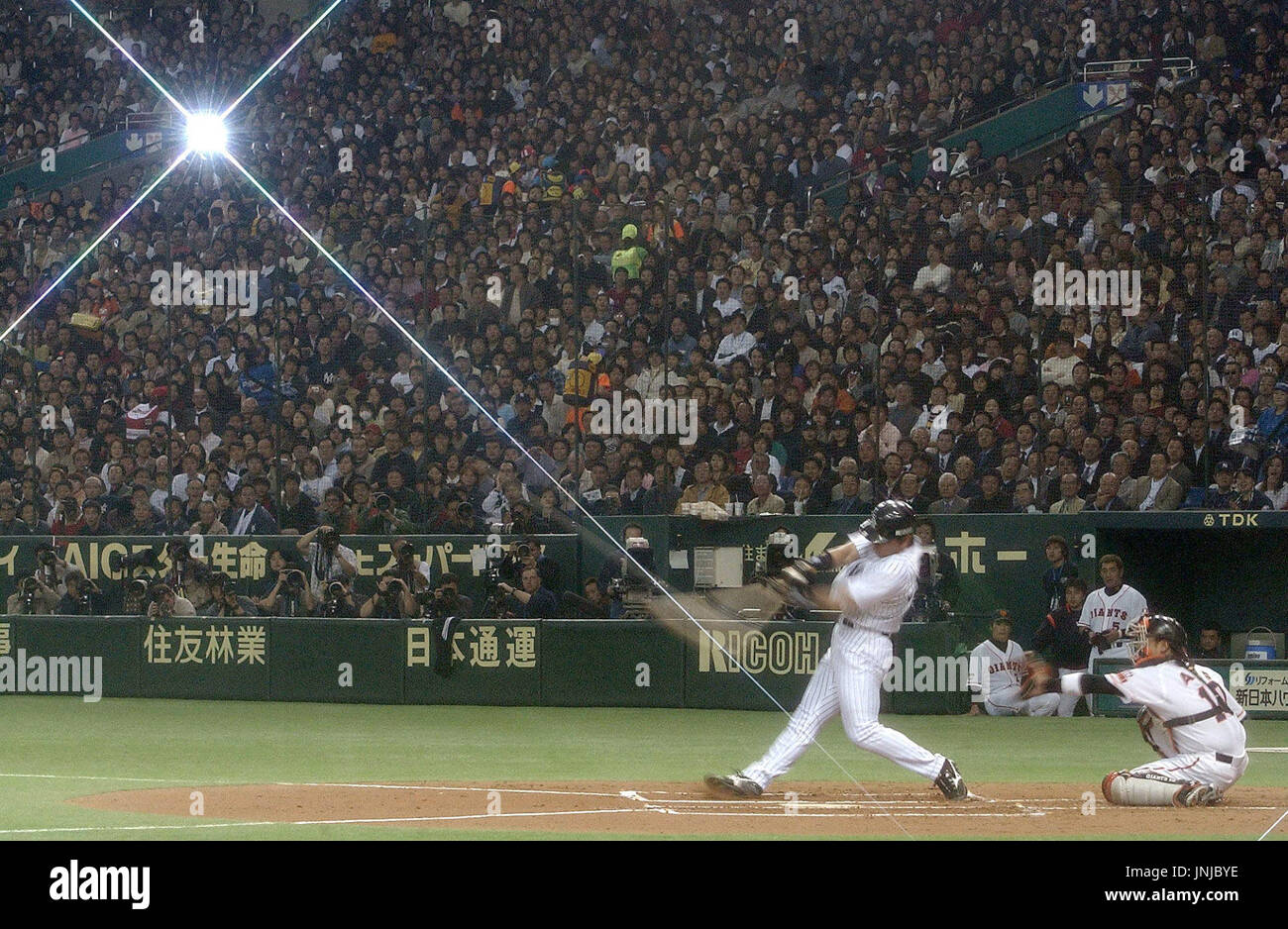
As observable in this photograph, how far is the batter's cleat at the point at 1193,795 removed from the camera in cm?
1053

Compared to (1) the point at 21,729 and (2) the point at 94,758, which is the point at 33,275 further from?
(2) the point at 94,758

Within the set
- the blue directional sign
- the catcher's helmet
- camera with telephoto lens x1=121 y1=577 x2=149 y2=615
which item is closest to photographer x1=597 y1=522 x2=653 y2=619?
camera with telephoto lens x1=121 y1=577 x2=149 y2=615

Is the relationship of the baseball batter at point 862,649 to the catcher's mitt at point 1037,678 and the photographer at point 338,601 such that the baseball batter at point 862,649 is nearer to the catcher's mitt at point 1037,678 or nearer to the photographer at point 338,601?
the catcher's mitt at point 1037,678

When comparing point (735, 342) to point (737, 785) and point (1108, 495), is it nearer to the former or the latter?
point (1108, 495)

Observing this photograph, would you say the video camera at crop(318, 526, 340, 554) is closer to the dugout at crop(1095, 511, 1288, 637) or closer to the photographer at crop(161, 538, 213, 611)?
the photographer at crop(161, 538, 213, 611)

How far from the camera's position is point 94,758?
14.0 meters

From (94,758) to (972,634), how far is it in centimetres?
832

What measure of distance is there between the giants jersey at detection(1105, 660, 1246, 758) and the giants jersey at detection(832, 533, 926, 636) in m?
1.32

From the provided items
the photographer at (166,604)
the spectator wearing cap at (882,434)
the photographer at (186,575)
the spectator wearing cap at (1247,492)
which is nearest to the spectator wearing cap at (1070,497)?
the spectator wearing cap at (1247,492)

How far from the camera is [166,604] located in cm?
1927

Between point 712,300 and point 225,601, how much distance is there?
6.22m

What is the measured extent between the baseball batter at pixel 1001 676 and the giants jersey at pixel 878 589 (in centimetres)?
632

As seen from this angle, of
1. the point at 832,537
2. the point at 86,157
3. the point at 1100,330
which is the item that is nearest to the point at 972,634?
the point at 832,537

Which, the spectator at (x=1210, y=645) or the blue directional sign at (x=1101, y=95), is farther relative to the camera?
the blue directional sign at (x=1101, y=95)
